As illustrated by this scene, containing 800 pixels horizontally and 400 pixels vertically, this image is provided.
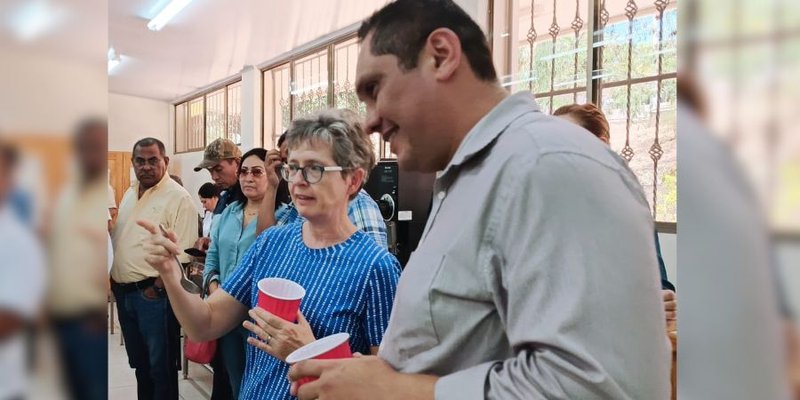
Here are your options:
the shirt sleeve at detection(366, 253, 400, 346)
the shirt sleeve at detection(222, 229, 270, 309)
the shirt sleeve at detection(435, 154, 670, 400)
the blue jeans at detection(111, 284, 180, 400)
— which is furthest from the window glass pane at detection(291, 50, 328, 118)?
the shirt sleeve at detection(435, 154, 670, 400)

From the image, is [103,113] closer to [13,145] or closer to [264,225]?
[13,145]

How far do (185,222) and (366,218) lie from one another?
4.77 feet

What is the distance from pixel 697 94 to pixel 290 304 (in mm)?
1029

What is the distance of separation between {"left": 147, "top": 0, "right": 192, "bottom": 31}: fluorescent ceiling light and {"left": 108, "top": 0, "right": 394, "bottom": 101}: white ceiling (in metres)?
0.07

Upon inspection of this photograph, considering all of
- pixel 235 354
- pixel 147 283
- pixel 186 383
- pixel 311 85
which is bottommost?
pixel 186 383

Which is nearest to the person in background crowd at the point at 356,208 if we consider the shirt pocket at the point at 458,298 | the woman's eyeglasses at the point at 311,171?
the woman's eyeglasses at the point at 311,171

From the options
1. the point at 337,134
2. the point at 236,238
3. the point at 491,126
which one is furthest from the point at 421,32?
the point at 236,238

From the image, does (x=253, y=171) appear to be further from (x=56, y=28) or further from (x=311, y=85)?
(x=311, y=85)

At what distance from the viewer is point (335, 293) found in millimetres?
1287

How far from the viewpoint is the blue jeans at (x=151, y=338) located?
288 cm

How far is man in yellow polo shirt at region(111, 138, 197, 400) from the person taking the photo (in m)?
2.84

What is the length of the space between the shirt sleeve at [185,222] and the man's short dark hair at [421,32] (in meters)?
2.66

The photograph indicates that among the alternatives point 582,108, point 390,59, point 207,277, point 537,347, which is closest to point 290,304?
point 390,59

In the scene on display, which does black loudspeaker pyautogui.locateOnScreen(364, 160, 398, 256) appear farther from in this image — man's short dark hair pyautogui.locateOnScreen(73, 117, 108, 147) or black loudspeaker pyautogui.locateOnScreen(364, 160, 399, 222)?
man's short dark hair pyautogui.locateOnScreen(73, 117, 108, 147)
